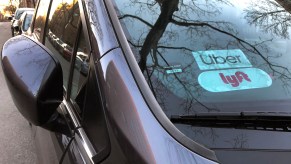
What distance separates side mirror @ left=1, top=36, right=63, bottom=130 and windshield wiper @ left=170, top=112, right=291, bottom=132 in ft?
1.62

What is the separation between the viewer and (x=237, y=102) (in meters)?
1.68

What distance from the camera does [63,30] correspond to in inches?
94.0

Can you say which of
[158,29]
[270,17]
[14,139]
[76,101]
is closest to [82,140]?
[76,101]

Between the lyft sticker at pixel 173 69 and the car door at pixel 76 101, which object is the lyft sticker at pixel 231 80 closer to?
the lyft sticker at pixel 173 69

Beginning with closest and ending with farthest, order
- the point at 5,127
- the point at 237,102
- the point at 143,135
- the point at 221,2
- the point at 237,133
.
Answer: the point at 143,135 → the point at 237,133 → the point at 237,102 → the point at 221,2 → the point at 5,127

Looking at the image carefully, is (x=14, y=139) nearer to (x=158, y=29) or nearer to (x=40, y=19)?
(x=40, y=19)

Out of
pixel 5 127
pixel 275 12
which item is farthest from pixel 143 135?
pixel 5 127

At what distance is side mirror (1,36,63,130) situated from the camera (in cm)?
165

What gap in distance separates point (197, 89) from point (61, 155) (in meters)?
0.70

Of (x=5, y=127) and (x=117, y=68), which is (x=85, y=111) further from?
(x=5, y=127)

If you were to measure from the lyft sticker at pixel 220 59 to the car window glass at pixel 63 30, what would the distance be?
2.02 ft

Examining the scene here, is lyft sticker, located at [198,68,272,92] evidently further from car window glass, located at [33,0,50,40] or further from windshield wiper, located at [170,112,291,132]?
car window glass, located at [33,0,50,40]

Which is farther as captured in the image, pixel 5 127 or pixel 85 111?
pixel 5 127

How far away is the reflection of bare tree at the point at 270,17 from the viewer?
82.2 inches
